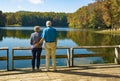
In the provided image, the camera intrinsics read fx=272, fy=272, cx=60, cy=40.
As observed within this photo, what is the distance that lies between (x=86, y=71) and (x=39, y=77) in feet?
7.91

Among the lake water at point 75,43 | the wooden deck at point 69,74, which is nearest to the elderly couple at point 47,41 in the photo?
the wooden deck at point 69,74

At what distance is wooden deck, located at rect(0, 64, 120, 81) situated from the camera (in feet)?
34.2

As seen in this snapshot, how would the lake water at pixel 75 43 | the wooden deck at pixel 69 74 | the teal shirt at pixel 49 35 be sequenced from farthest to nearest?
the lake water at pixel 75 43 < the teal shirt at pixel 49 35 < the wooden deck at pixel 69 74

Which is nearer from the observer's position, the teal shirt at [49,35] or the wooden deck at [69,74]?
the wooden deck at [69,74]

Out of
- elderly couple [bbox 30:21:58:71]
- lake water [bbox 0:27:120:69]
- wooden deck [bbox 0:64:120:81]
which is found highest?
elderly couple [bbox 30:21:58:71]

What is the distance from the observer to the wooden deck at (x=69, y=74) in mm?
10414

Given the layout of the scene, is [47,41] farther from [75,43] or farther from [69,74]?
[75,43]

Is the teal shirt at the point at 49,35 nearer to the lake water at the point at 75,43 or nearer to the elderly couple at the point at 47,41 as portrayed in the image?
the elderly couple at the point at 47,41

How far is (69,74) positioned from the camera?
37.0 ft

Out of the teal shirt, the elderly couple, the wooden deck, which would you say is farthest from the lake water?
the teal shirt

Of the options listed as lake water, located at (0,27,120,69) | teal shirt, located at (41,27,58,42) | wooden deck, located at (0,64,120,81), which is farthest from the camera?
lake water, located at (0,27,120,69)

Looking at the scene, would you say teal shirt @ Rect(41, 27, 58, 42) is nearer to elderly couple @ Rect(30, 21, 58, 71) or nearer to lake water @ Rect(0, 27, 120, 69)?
elderly couple @ Rect(30, 21, 58, 71)

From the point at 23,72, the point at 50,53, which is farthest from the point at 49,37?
the point at 23,72

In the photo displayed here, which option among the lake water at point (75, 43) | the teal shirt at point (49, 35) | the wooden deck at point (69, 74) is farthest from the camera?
the lake water at point (75, 43)
